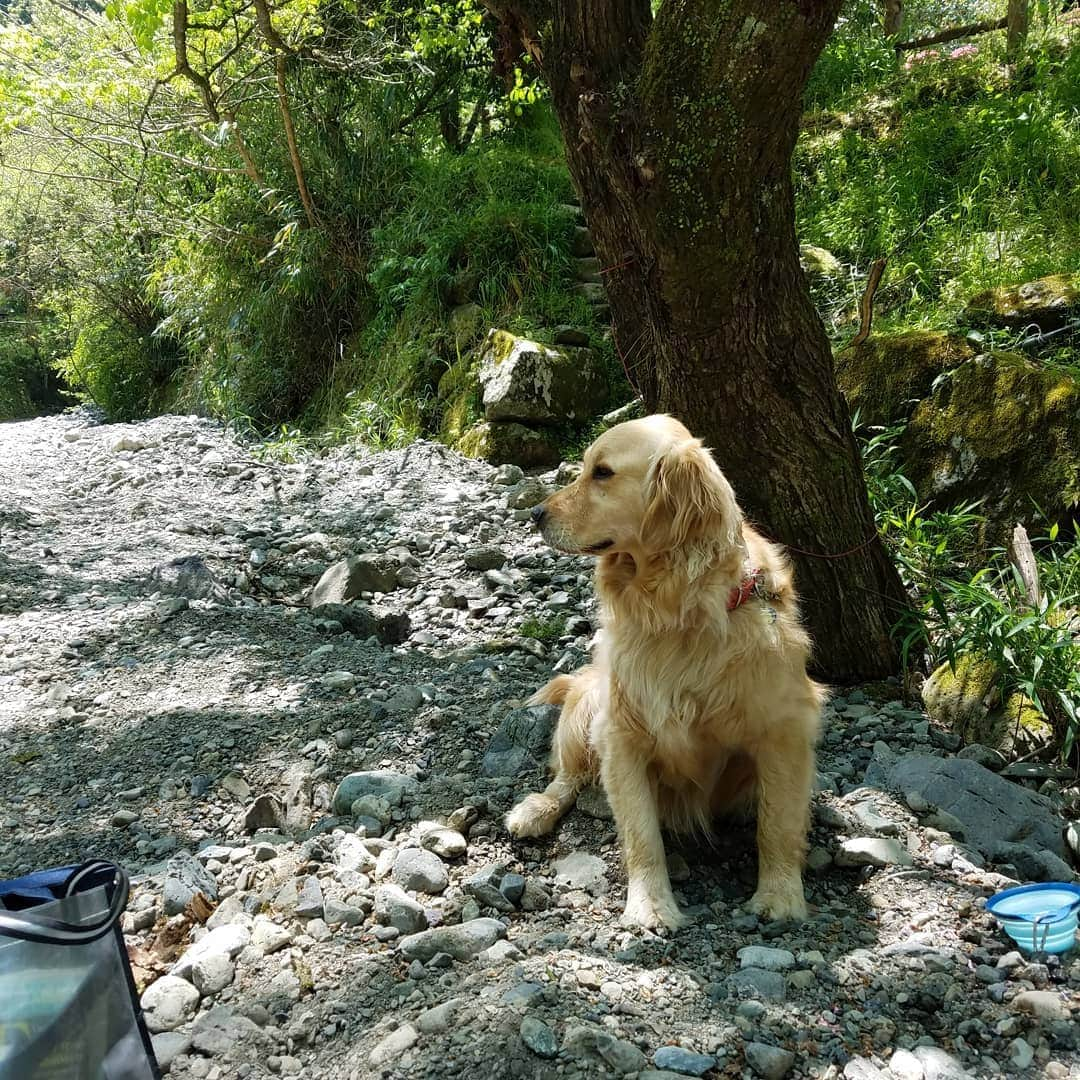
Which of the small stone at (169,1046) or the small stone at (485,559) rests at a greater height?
the small stone at (485,559)

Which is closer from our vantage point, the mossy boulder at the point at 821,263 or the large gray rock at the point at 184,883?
the large gray rock at the point at 184,883

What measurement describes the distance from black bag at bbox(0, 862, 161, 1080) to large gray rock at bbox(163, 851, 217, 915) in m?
0.88

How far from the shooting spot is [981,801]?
3.14 meters

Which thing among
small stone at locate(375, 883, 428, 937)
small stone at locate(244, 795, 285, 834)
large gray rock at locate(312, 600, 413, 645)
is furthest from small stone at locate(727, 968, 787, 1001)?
large gray rock at locate(312, 600, 413, 645)

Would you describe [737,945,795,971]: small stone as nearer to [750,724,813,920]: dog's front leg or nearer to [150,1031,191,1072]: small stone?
[750,724,813,920]: dog's front leg

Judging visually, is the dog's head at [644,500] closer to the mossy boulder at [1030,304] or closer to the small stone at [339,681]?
the small stone at [339,681]

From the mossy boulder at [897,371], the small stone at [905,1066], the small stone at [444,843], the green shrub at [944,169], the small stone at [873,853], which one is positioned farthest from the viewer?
the green shrub at [944,169]

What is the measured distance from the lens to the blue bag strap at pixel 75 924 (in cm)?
163

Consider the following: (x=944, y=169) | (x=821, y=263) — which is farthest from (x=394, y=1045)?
(x=944, y=169)

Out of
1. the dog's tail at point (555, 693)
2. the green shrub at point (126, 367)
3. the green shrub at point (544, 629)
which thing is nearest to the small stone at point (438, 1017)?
the dog's tail at point (555, 693)

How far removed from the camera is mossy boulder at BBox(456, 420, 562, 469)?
25.3ft

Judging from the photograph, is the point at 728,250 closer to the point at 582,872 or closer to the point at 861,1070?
the point at 582,872

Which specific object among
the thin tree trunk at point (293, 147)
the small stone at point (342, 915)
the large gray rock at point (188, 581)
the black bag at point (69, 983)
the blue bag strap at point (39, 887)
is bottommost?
the small stone at point (342, 915)

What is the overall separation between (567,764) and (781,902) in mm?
879
